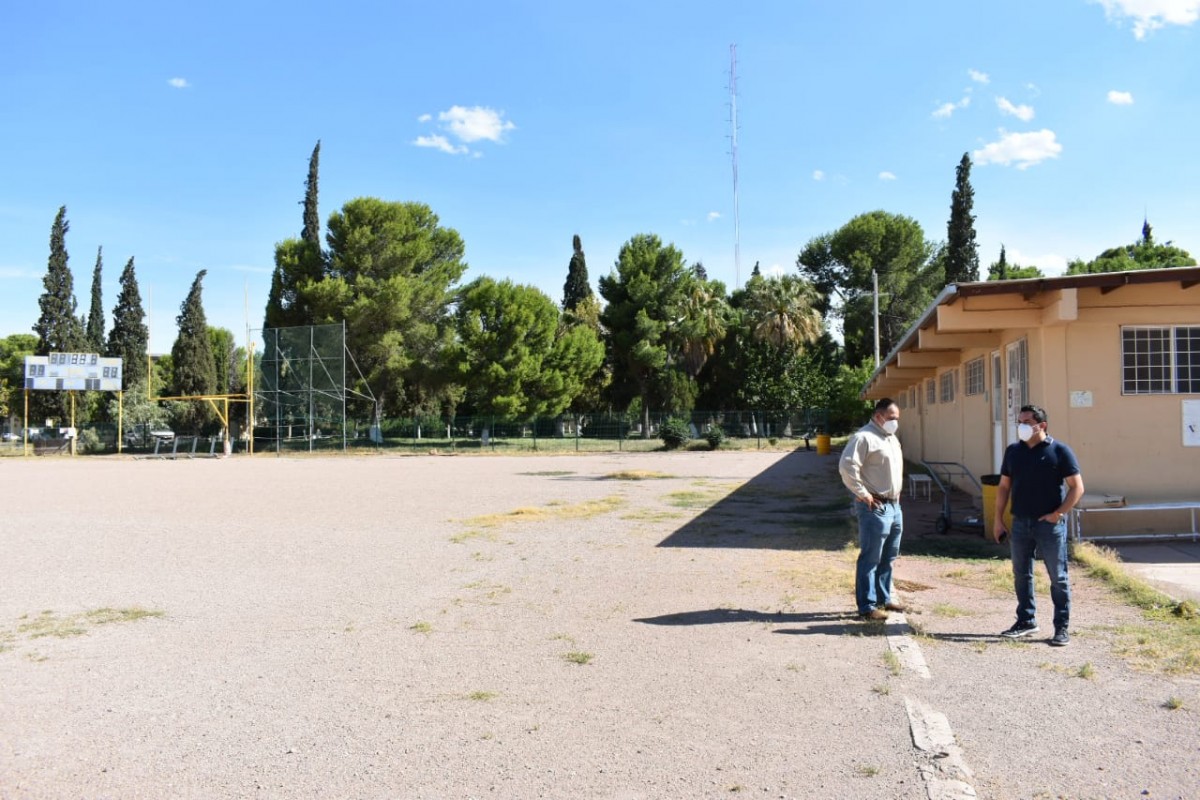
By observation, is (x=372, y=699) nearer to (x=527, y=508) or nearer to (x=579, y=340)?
(x=527, y=508)

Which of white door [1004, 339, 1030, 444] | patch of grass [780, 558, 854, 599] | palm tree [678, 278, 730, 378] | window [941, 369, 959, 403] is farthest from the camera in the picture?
palm tree [678, 278, 730, 378]

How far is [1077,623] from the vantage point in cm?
695

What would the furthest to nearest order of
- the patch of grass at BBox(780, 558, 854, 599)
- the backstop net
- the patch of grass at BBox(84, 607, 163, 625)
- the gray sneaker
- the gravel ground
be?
the backstop net < the patch of grass at BBox(780, 558, 854, 599) < the patch of grass at BBox(84, 607, 163, 625) < the gray sneaker < the gravel ground

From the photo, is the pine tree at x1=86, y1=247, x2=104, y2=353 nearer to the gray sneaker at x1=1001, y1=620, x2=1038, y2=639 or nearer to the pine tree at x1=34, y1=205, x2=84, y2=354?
the pine tree at x1=34, y1=205, x2=84, y2=354

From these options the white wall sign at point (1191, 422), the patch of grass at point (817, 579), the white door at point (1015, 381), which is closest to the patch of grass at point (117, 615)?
the patch of grass at point (817, 579)

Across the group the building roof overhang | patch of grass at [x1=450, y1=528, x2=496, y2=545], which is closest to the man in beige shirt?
the building roof overhang

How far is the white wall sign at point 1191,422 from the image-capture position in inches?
443

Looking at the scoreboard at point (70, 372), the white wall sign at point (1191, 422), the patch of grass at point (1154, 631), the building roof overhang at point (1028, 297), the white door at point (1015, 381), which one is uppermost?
the scoreboard at point (70, 372)

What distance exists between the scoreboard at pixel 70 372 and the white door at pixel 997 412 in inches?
1796

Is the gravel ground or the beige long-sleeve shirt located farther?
the beige long-sleeve shirt

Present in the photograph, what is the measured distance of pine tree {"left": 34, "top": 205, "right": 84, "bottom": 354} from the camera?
173ft

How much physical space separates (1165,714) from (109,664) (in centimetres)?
667

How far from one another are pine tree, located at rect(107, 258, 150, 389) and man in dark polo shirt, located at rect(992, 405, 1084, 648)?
64.1 meters

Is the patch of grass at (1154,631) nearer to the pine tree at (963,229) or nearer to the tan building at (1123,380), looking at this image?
the tan building at (1123,380)
